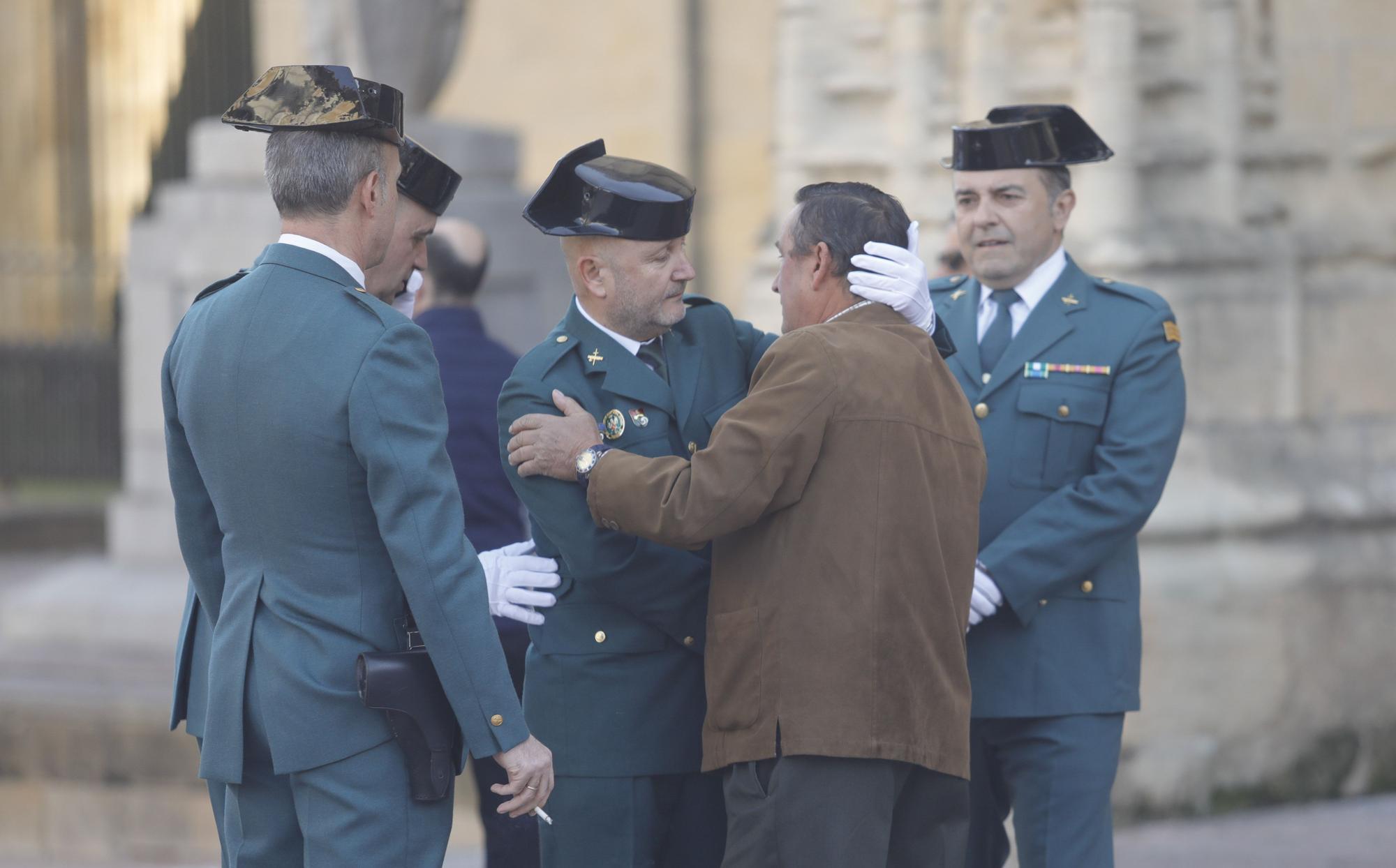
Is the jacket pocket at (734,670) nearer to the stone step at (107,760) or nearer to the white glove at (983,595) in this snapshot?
the white glove at (983,595)

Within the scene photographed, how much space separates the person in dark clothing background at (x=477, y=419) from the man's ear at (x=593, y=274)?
36.0 inches

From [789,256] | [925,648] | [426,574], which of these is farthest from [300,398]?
[925,648]

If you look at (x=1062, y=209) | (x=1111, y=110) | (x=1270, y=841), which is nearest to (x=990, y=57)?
(x=1111, y=110)

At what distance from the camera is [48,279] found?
13.0m

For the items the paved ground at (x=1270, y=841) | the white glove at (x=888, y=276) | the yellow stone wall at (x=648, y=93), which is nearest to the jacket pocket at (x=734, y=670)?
the white glove at (x=888, y=276)

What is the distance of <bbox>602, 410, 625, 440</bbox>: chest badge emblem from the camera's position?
3047 millimetres

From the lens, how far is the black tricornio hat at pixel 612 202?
3.01m

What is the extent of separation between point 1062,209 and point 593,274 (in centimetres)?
111

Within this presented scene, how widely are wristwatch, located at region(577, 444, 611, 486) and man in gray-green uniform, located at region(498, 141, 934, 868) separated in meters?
0.09

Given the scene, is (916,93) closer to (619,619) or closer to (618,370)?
(618,370)

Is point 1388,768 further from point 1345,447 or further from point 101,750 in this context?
point 101,750

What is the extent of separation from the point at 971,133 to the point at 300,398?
1.60 metres

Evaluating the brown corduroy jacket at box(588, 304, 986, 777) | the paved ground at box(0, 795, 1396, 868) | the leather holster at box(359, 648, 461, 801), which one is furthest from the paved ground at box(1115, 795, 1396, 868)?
the leather holster at box(359, 648, 461, 801)

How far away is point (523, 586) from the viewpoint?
3.12m
